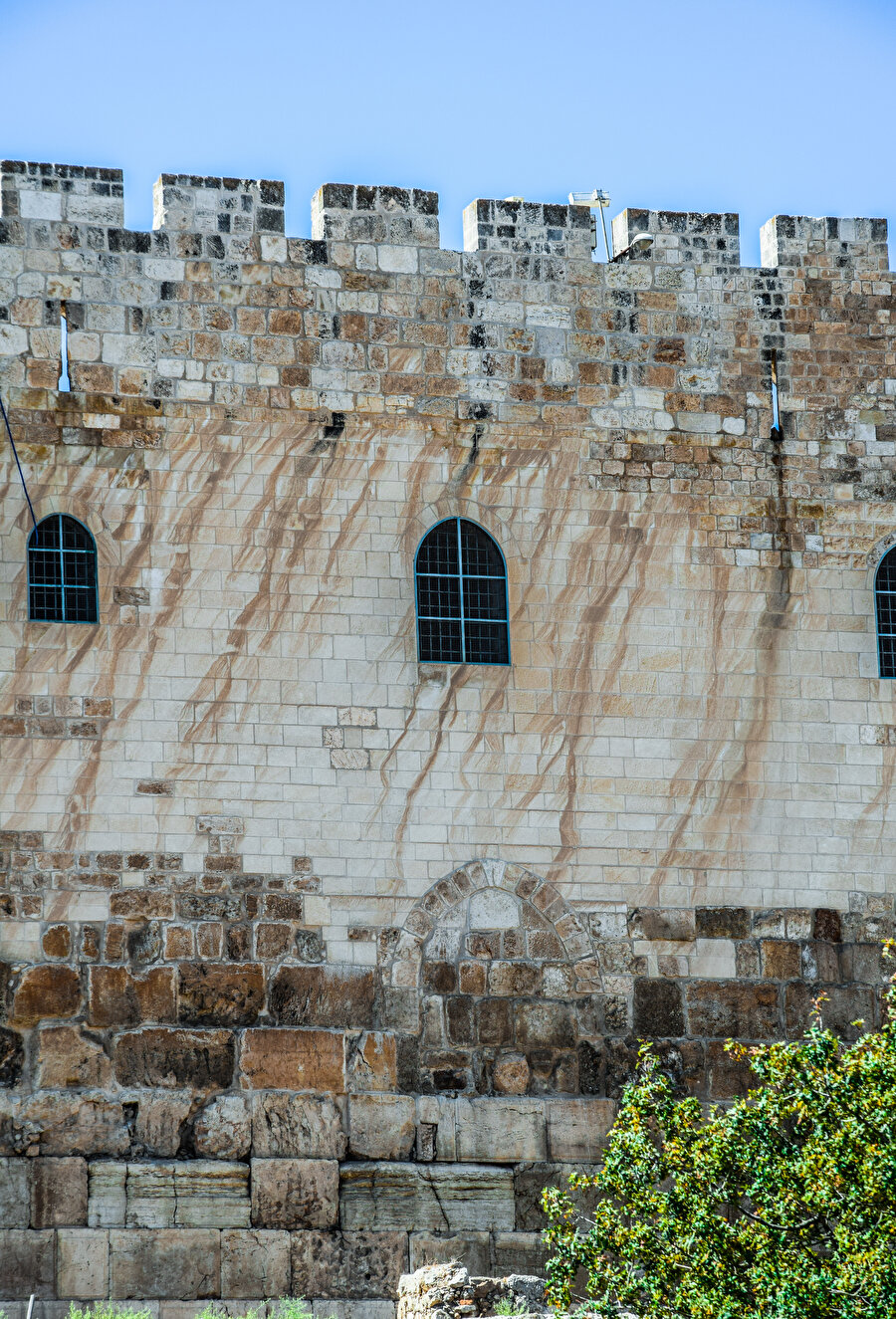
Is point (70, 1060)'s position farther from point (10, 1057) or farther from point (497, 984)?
point (497, 984)

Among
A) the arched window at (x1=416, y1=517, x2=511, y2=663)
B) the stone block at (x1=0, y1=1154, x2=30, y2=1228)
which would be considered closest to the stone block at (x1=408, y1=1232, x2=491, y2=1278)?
the stone block at (x1=0, y1=1154, x2=30, y2=1228)

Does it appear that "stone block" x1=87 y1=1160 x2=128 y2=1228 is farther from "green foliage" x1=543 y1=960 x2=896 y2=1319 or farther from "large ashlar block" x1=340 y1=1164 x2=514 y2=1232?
"green foliage" x1=543 y1=960 x2=896 y2=1319

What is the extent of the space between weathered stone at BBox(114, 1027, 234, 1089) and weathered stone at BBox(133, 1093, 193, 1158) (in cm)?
10

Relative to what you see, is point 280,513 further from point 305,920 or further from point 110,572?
point 305,920

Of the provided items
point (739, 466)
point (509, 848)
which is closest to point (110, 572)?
point (509, 848)

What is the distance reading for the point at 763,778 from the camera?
13.1 m

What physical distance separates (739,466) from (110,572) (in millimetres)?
4250

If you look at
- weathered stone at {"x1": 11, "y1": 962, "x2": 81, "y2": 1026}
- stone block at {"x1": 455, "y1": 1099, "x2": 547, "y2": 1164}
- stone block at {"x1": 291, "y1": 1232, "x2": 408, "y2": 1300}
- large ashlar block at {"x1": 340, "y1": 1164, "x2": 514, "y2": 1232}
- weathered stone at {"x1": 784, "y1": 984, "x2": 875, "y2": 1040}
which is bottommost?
stone block at {"x1": 291, "y1": 1232, "x2": 408, "y2": 1300}

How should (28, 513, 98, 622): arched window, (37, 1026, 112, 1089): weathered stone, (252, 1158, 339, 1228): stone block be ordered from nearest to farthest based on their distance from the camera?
(37, 1026, 112, 1089): weathered stone
(252, 1158, 339, 1228): stone block
(28, 513, 98, 622): arched window

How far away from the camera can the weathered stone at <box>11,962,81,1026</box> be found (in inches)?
456

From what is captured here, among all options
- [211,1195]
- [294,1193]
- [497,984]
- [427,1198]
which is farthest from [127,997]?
[497,984]

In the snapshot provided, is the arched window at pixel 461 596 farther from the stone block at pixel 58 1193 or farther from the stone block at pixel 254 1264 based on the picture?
the stone block at pixel 58 1193

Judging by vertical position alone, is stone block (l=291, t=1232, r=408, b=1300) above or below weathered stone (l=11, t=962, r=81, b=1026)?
below

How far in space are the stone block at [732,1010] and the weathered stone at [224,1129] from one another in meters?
2.91
